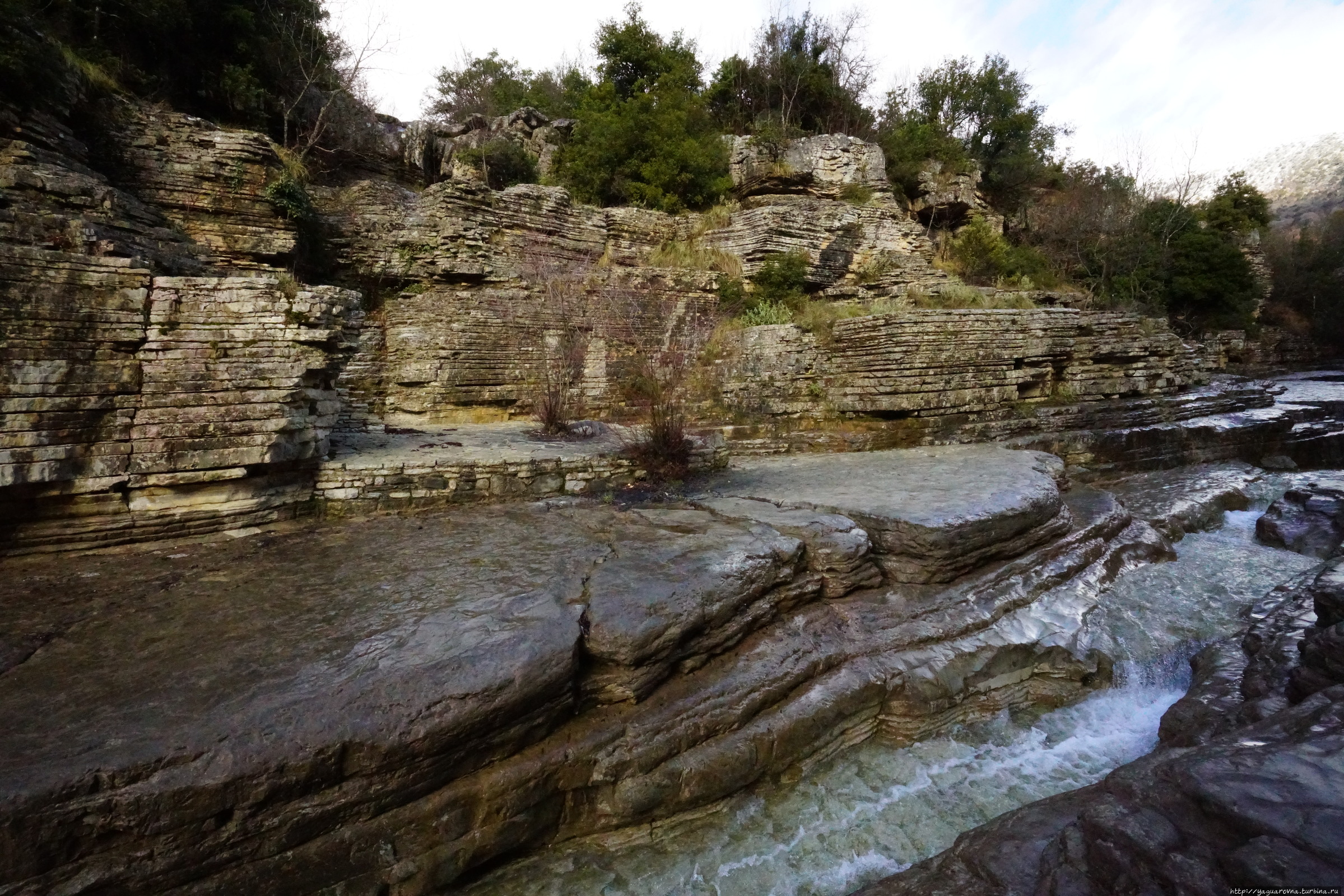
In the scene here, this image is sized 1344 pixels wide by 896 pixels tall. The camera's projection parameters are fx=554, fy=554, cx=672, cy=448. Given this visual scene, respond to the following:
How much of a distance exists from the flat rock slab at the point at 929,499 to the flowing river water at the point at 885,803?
97cm

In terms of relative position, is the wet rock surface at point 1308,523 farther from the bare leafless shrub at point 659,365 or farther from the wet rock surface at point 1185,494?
the bare leafless shrub at point 659,365

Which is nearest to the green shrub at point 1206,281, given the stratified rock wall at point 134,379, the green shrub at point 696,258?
the green shrub at point 696,258

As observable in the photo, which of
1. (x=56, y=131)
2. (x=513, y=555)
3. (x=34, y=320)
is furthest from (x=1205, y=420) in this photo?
(x=56, y=131)

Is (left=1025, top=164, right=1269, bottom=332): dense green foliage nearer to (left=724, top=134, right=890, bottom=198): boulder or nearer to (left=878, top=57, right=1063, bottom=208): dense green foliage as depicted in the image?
(left=878, top=57, right=1063, bottom=208): dense green foliage

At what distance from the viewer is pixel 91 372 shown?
383 centimetres

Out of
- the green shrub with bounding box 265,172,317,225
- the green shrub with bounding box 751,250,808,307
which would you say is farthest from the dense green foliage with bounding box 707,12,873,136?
the green shrub with bounding box 265,172,317,225

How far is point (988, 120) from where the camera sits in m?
18.8

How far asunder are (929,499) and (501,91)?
19.6 meters

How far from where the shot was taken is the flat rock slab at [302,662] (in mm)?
1972

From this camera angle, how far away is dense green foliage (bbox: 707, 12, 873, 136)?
54.4 ft

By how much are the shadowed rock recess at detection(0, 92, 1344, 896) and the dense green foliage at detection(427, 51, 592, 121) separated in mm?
11418

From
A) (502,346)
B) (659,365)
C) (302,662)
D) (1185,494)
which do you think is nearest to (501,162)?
(502,346)

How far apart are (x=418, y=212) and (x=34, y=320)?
6.93 meters

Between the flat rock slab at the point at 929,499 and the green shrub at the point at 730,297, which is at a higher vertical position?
the green shrub at the point at 730,297
